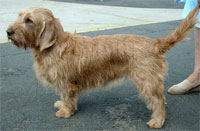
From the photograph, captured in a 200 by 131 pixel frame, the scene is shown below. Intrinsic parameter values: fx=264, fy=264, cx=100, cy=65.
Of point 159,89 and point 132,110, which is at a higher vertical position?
point 159,89

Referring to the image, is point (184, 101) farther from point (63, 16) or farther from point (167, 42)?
point (63, 16)

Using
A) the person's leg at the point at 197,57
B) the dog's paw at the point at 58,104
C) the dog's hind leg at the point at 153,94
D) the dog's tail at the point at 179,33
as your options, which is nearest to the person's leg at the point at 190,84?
the person's leg at the point at 197,57

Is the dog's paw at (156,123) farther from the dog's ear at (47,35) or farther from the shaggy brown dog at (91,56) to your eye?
the dog's ear at (47,35)

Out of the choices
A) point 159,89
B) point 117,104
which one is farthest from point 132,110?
point 159,89

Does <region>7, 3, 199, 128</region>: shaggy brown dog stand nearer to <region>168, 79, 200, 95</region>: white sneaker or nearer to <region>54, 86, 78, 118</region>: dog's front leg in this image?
<region>54, 86, 78, 118</region>: dog's front leg

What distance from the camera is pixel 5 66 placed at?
17.5ft

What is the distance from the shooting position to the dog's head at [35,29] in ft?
10.5

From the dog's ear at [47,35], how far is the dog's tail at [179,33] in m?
1.29

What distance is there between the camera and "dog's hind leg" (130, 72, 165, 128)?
3.29 metres

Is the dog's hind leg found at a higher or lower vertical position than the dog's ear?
lower

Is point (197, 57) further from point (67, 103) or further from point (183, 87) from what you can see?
point (67, 103)

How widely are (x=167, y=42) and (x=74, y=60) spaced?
119cm

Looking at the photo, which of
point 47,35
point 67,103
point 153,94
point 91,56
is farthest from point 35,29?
point 153,94

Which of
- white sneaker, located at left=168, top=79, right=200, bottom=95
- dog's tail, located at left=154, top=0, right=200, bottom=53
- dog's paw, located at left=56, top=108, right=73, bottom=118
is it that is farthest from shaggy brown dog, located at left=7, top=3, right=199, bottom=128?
white sneaker, located at left=168, top=79, right=200, bottom=95
